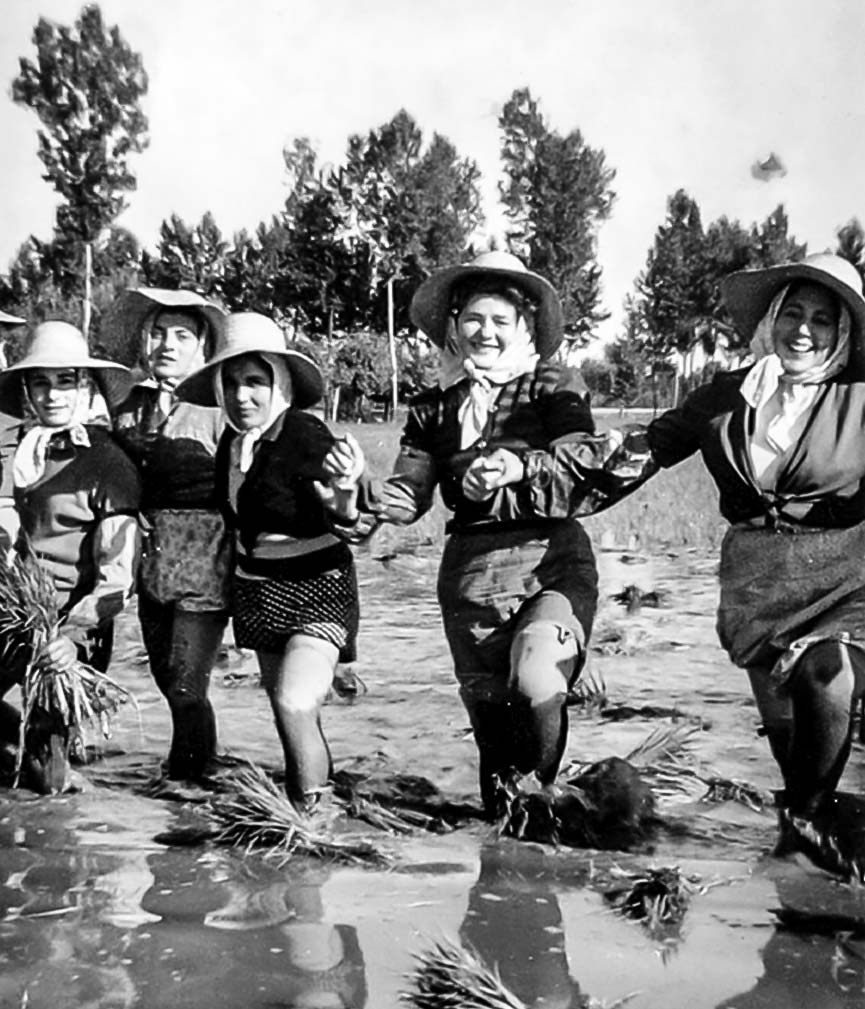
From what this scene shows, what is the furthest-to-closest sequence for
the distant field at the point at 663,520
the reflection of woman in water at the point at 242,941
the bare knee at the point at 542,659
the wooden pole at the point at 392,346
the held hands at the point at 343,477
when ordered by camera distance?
the distant field at the point at 663,520, the wooden pole at the point at 392,346, the held hands at the point at 343,477, the bare knee at the point at 542,659, the reflection of woman in water at the point at 242,941

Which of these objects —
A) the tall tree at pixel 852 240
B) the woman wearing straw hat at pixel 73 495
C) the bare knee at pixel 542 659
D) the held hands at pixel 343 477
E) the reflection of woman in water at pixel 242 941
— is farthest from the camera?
the tall tree at pixel 852 240

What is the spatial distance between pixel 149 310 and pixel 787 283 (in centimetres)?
187

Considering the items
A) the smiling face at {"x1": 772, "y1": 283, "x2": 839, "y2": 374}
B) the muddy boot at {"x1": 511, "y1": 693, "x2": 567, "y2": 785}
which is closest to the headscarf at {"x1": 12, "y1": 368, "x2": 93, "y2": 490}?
the muddy boot at {"x1": 511, "y1": 693, "x2": 567, "y2": 785}

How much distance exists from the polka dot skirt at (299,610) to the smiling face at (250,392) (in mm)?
419

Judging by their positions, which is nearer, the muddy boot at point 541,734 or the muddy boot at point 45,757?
the muddy boot at point 541,734

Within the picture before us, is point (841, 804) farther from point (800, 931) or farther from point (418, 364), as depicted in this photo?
point (418, 364)

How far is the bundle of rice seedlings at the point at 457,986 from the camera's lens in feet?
8.00

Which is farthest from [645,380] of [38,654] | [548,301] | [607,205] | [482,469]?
[38,654]

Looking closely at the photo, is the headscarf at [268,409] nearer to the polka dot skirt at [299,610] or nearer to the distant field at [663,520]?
the polka dot skirt at [299,610]

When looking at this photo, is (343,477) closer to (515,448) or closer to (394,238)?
(515,448)

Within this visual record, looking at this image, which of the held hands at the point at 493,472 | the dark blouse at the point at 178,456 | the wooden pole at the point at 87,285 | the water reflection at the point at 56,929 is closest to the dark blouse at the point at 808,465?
the held hands at the point at 493,472

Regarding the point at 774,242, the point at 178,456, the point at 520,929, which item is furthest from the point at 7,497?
the point at 774,242

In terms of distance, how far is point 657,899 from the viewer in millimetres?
2973

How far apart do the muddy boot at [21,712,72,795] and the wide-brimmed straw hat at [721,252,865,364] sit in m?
2.14
